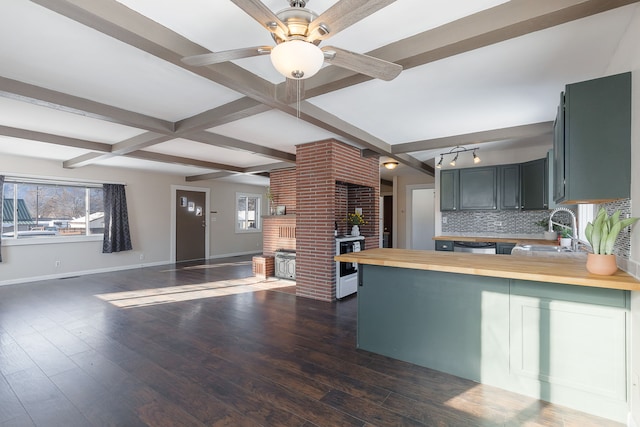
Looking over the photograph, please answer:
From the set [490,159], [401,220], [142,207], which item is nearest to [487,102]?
[490,159]

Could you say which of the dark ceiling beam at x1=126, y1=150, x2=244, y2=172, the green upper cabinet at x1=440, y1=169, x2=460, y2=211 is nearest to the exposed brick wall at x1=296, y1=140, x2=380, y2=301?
the green upper cabinet at x1=440, y1=169, x2=460, y2=211

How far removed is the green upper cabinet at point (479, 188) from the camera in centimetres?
514

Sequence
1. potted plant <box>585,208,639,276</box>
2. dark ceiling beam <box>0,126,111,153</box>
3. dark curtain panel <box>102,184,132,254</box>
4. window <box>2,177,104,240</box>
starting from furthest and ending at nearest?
dark curtain panel <box>102,184,132,254</box> → window <box>2,177,104,240</box> → dark ceiling beam <box>0,126,111,153</box> → potted plant <box>585,208,639,276</box>

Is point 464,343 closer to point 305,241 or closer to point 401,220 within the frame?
point 305,241

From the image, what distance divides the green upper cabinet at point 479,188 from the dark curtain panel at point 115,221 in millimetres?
7202

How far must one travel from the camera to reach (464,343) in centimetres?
229

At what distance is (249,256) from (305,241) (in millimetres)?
5225

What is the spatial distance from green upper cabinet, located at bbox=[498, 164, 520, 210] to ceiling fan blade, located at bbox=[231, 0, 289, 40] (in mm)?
4785

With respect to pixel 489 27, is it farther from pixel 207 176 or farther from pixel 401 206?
pixel 207 176

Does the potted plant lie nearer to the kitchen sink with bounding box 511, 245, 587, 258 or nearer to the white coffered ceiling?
the white coffered ceiling

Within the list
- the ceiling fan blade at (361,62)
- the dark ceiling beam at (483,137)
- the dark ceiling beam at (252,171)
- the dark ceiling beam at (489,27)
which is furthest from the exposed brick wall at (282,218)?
the ceiling fan blade at (361,62)

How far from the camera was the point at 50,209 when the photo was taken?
19.9 ft

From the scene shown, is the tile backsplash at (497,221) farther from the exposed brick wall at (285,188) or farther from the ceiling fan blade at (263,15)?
the ceiling fan blade at (263,15)

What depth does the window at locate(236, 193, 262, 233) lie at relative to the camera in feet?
31.6
